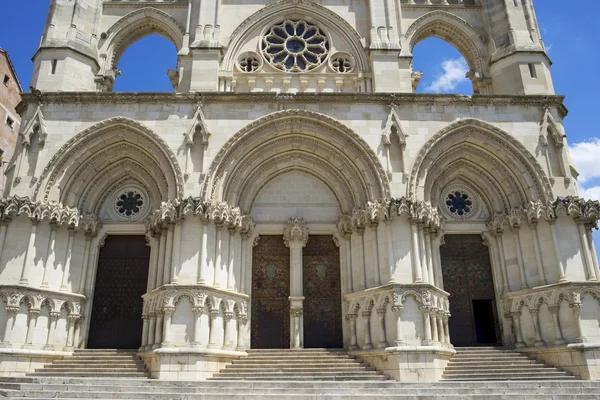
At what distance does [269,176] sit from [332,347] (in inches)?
218

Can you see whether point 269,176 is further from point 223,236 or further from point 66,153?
point 66,153

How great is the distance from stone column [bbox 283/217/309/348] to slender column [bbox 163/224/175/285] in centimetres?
334

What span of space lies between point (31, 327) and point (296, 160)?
28.5ft

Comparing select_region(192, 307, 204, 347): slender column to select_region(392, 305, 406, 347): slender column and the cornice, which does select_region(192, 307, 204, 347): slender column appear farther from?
the cornice

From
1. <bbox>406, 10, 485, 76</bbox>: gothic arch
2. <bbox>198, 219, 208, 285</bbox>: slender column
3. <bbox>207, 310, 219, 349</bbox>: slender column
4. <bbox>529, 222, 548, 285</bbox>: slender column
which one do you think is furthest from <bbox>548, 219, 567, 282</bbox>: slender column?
<bbox>198, 219, 208, 285</bbox>: slender column

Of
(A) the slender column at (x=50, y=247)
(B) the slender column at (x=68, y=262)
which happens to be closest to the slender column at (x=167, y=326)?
(B) the slender column at (x=68, y=262)

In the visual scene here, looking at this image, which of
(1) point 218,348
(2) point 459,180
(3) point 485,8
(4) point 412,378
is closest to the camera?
(4) point 412,378

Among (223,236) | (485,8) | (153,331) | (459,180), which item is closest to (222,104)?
(223,236)

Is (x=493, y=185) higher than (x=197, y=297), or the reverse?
(x=493, y=185)

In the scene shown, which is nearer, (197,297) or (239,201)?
(197,297)

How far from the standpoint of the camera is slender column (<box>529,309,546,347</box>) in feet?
40.8

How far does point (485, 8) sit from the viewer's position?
17.8 m

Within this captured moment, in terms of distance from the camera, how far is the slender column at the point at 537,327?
1245 centimetres

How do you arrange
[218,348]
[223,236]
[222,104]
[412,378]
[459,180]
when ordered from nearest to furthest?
1. [412,378]
2. [218,348]
3. [223,236]
4. [222,104]
5. [459,180]
